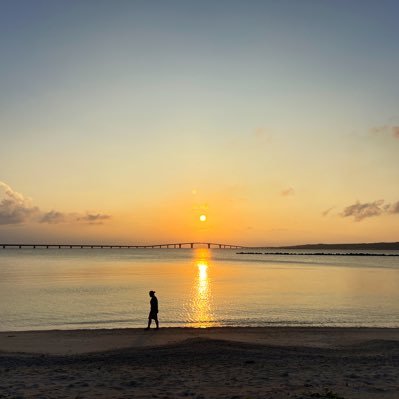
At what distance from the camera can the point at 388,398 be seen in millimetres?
11938

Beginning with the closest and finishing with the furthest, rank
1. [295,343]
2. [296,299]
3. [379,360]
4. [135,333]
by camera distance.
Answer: [379,360] < [295,343] < [135,333] < [296,299]

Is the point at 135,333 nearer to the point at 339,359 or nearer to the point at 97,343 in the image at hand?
the point at 97,343

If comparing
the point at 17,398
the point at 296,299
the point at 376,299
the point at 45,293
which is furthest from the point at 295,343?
the point at 45,293

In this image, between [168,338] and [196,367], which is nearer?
[196,367]

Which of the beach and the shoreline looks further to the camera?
the shoreline

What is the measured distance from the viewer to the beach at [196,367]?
12.4 metres

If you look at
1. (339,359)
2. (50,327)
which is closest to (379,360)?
(339,359)

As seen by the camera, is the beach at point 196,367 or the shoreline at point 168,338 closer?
the beach at point 196,367

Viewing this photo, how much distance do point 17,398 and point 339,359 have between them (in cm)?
1127

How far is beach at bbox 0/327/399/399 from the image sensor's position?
489 inches

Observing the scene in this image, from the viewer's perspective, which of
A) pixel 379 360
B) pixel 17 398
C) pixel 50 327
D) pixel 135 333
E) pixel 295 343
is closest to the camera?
pixel 17 398

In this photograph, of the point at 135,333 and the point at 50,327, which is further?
the point at 50,327

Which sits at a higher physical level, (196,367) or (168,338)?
(196,367)

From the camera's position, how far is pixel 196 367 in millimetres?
15328
